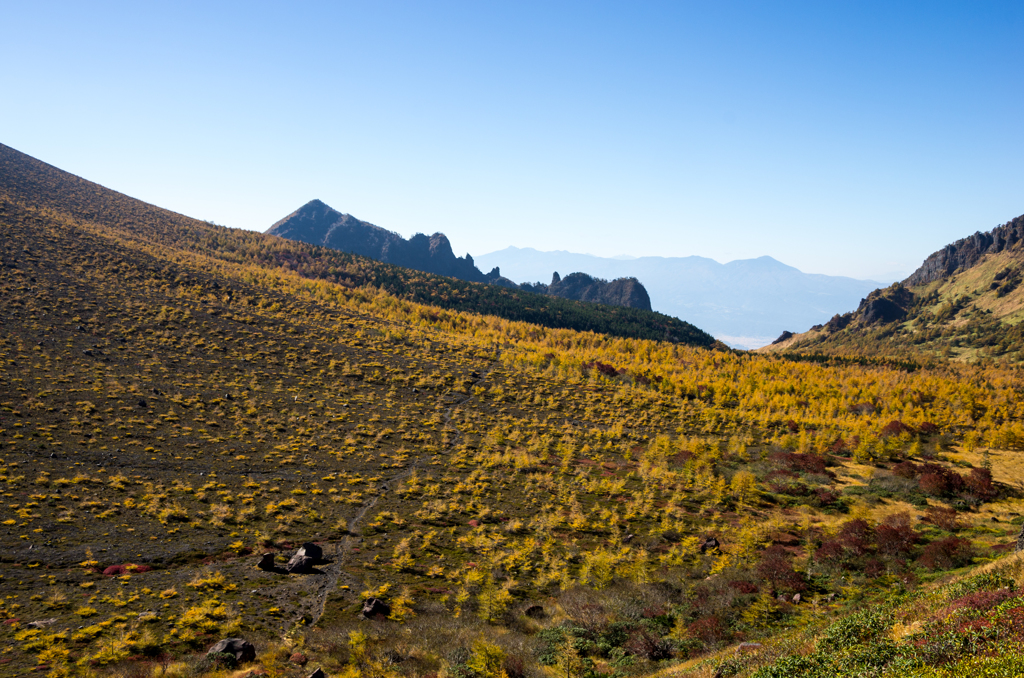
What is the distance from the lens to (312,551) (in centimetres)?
2197

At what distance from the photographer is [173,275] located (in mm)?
65625

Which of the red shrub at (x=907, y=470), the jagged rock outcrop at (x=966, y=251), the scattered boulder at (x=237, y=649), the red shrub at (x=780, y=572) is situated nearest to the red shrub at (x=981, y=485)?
the red shrub at (x=907, y=470)

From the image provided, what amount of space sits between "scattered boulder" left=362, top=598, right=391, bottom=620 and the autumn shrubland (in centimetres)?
40

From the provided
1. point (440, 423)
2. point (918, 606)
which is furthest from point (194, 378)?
point (918, 606)

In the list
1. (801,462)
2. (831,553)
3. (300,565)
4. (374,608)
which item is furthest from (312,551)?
(801,462)

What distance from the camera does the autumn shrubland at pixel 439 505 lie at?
15883 mm

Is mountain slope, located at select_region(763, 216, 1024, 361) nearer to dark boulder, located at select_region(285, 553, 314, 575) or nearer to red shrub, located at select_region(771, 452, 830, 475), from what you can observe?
red shrub, located at select_region(771, 452, 830, 475)

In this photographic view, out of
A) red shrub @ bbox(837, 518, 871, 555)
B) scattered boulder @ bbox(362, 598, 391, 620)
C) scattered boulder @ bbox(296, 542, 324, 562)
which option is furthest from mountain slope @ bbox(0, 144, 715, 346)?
red shrub @ bbox(837, 518, 871, 555)

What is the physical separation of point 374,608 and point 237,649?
5.00 meters

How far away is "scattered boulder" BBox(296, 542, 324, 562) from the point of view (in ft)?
71.3

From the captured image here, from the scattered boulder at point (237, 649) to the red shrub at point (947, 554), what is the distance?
2994cm

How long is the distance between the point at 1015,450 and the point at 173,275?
10145 centimetres

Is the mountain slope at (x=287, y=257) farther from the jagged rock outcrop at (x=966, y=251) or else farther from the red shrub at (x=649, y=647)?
the jagged rock outcrop at (x=966, y=251)

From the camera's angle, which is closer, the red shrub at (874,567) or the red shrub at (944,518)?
the red shrub at (874,567)
